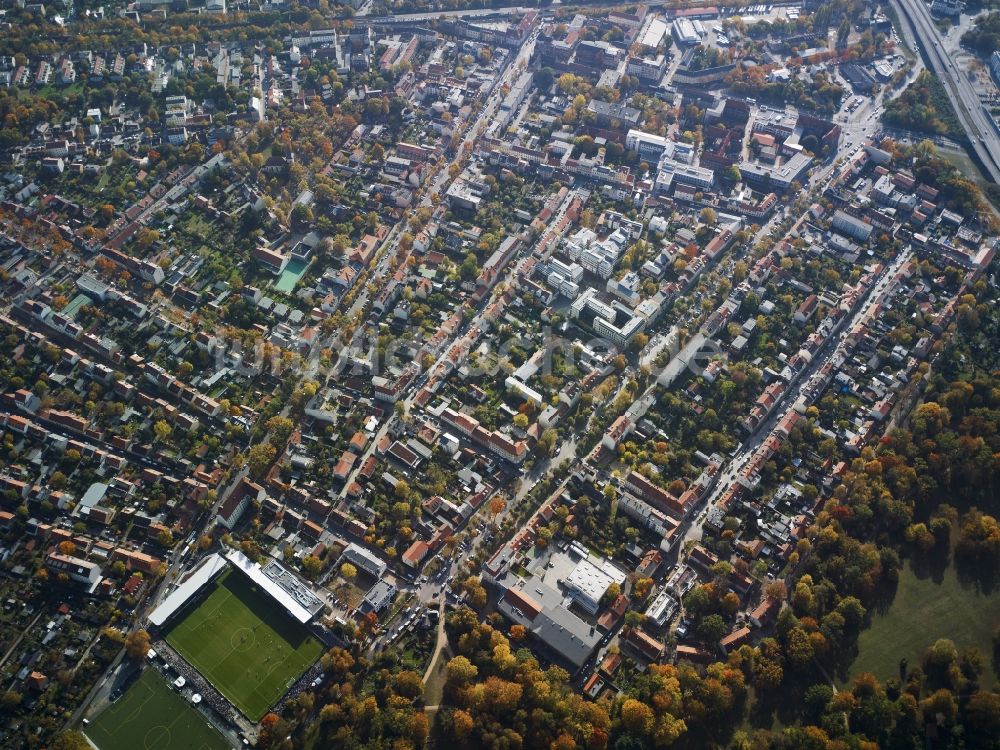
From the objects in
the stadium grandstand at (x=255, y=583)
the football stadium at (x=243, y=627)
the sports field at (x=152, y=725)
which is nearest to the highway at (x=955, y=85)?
the stadium grandstand at (x=255, y=583)

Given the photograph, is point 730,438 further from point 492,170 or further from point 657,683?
point 492,170

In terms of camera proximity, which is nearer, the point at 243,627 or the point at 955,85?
the point at 243,627

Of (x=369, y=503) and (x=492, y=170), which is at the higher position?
(x=492, y=170)

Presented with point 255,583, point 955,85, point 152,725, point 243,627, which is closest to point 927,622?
point 255,583

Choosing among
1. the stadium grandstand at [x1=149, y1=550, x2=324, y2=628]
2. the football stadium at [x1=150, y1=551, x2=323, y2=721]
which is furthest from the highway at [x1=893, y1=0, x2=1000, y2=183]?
the football stadium at [x1=150, y1=551, x2=323, y2=721]

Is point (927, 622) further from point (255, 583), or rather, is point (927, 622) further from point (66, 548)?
point (66, 548)

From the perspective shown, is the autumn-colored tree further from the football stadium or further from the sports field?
the sports field

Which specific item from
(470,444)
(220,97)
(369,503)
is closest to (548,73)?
(220,97)
